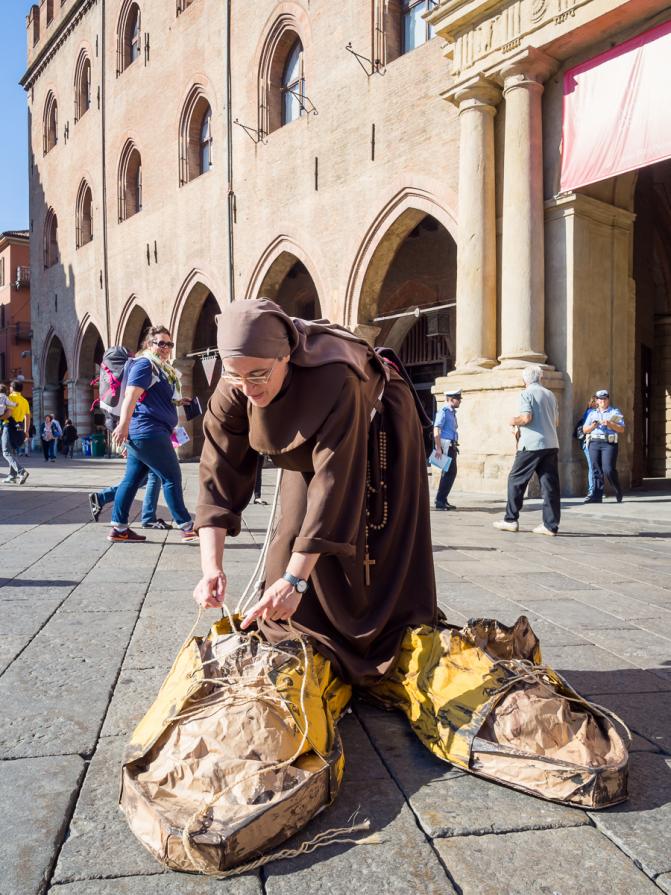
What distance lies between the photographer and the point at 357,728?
240cm

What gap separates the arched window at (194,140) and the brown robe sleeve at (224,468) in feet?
59.4

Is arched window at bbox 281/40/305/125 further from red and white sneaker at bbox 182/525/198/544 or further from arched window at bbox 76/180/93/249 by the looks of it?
red and white sneaker at bbox 182/525/198/544

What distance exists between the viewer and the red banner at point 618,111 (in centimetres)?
920

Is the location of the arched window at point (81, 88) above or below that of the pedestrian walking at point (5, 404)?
above

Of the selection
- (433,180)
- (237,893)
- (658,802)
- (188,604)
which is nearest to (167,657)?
(188,604)

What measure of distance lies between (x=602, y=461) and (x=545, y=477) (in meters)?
2.94

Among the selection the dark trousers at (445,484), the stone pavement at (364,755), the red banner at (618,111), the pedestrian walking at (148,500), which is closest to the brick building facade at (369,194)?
the red banner at (618,111)

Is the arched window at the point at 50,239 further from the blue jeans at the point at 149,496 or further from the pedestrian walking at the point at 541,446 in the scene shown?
the pedestrian walking at the point at 541,446

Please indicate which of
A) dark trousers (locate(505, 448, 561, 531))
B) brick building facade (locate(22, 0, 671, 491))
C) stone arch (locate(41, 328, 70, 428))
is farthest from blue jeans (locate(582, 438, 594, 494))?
stone arch (locate(41, 328, 70, 428))

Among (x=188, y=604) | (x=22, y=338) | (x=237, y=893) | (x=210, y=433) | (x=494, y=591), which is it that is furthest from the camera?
(x=22, y=338)

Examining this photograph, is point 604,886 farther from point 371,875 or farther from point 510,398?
point 510,398

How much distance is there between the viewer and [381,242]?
13.5m

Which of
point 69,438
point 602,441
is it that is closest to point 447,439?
point 602,441

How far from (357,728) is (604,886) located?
96cm
